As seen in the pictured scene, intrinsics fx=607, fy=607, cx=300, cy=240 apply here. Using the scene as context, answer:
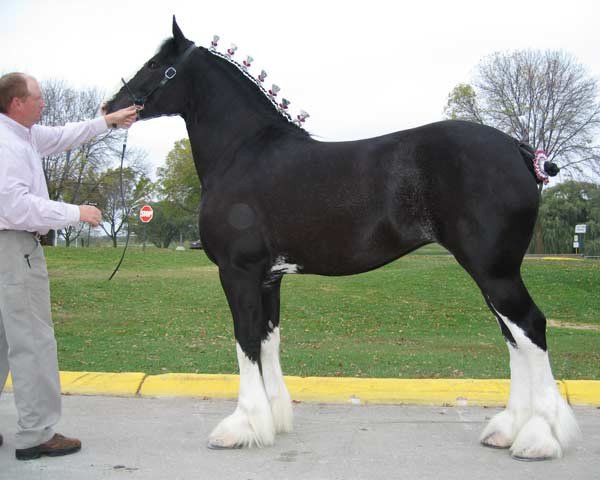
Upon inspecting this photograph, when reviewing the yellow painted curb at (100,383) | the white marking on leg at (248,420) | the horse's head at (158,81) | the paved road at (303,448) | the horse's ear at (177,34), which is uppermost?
the horse's ear at (177,34)

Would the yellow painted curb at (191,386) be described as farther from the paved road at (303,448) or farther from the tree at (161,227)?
the tree at (161,227)

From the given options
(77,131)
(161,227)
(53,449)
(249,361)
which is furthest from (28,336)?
(161,227)

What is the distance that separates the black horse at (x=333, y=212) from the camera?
3.66 m

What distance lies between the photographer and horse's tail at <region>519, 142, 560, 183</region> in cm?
376

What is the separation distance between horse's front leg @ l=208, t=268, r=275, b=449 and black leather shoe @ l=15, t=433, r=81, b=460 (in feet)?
2.80

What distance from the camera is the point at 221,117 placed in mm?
4418

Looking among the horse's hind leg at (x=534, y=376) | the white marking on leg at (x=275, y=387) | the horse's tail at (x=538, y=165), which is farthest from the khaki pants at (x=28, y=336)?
the horse's tail at (x=538, y=165)

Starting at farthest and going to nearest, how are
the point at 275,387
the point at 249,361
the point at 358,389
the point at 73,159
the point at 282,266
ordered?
the point at 73,159 → the point at 358,389 → the point at 275,387 → the point at 282,266 → the point at 249,361

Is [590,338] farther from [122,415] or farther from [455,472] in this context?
[122,415]

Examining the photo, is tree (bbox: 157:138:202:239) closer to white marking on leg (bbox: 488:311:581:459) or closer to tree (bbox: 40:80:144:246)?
tree (bbox: 40:80:144:246)

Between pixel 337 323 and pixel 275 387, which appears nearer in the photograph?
pixel 275 387

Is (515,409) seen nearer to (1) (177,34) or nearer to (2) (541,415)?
(2) (541,415)

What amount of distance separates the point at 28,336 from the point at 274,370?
1.64m

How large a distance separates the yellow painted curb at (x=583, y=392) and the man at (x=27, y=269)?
3.79m
